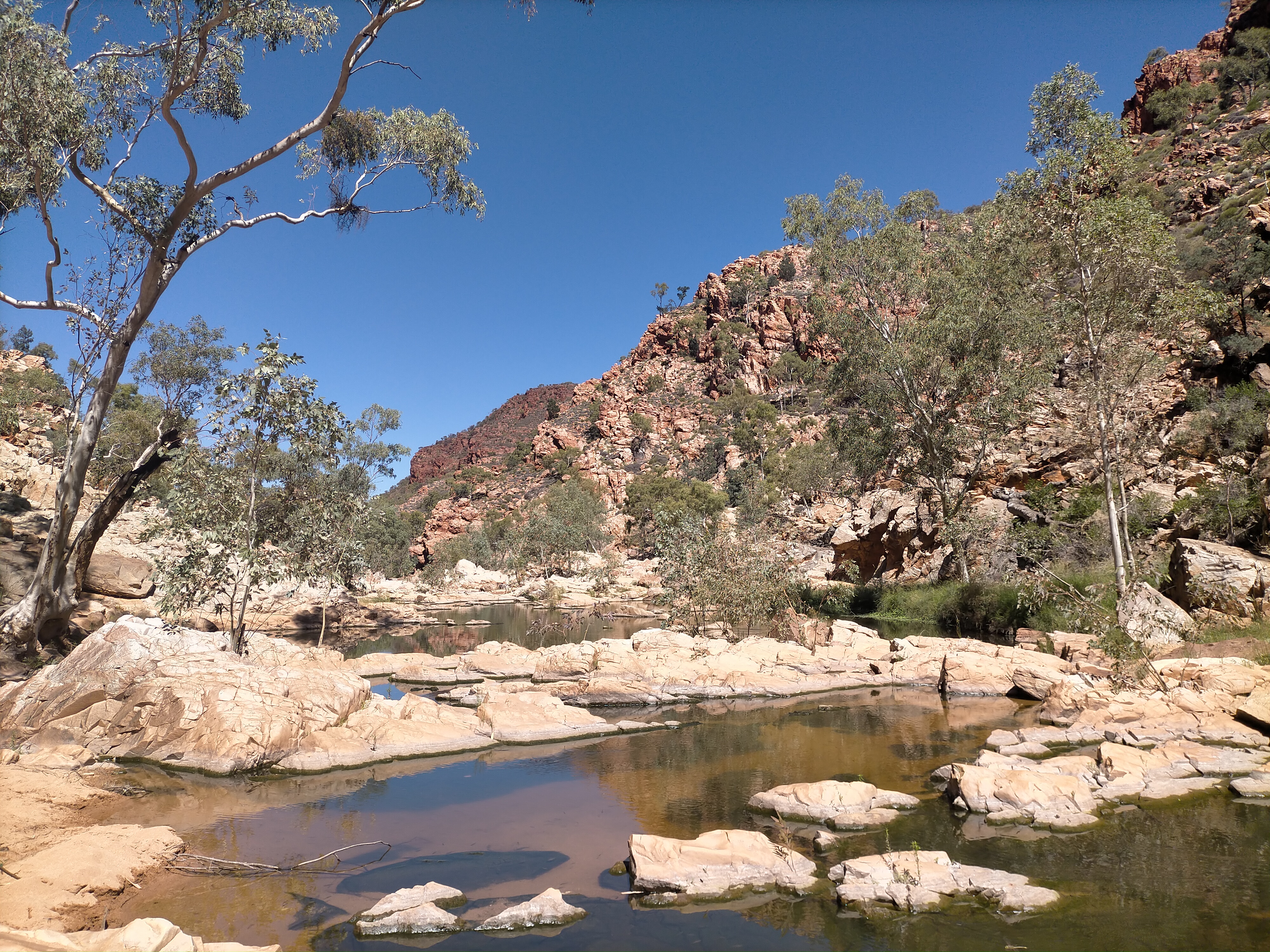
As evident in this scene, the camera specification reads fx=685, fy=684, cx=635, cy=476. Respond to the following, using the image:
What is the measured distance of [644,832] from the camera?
24.8ft

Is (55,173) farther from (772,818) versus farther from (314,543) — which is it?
(772,818)

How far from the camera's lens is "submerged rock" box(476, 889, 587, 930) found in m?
5.44

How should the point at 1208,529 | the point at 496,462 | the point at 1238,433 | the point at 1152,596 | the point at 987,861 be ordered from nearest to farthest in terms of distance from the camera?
the point at 987,861 → the point at 1152,596 → the point at 1208,529 → the point at 1238,433 → the point at 496,462

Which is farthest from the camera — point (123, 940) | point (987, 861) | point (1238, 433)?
point (1238, 433)

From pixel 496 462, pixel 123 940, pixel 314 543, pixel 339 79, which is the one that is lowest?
pixel 123 940

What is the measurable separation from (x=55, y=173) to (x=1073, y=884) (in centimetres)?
1819

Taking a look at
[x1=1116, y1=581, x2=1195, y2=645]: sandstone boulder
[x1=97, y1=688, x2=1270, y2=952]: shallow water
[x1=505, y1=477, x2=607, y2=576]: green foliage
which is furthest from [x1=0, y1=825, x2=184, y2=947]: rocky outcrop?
[x1=505, y1=477, x2=607, y2=576]: green foliage

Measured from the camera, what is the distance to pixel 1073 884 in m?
5.86

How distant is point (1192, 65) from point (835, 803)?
229 ft

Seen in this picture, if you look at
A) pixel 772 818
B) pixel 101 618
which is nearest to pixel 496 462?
pixel 101 618

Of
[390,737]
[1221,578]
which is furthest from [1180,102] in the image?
[390,737]

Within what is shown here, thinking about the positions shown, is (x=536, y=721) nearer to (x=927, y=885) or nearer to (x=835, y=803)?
(x=835, y=803)

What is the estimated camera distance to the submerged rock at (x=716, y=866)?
19.4ft

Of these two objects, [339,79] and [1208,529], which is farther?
[1208,529]
